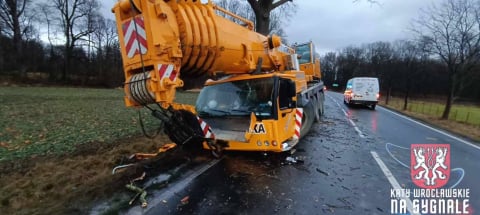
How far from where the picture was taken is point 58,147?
711cm

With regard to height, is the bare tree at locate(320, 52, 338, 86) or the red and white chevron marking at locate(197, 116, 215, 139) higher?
the bare tree at locate(320, 52, 338, 86)

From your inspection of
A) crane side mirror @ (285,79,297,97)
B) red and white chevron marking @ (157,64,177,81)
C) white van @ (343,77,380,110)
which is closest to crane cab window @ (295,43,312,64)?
white van @ (343,77,380,110)

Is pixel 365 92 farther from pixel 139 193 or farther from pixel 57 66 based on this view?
pixel 57 66

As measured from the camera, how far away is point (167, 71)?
4.30 m

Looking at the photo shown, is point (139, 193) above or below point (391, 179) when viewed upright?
above

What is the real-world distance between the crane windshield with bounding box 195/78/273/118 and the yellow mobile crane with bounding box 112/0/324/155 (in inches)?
0.8

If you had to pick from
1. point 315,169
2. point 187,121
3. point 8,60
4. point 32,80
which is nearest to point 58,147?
point 187,121

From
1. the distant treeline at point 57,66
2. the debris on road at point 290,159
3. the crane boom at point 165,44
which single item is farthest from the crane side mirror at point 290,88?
the distant treeline at point 57,66

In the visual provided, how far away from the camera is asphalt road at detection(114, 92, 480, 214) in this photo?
13.1 ft

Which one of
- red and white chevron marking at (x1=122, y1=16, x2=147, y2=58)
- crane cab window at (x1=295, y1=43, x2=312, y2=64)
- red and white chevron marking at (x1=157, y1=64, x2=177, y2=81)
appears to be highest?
crane cab window at (x1=295, y1=43, x2=312, y2=64)

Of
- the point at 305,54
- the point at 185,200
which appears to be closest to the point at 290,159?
the point at 185,200

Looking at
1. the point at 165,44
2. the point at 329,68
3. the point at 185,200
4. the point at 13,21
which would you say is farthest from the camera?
the point at 329,68

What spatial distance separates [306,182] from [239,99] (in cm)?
239

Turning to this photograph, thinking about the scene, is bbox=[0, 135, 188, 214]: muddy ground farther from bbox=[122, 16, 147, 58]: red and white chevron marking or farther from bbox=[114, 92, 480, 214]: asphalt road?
bbox=[122, 16, 147, 58]: red and white chevron marking
